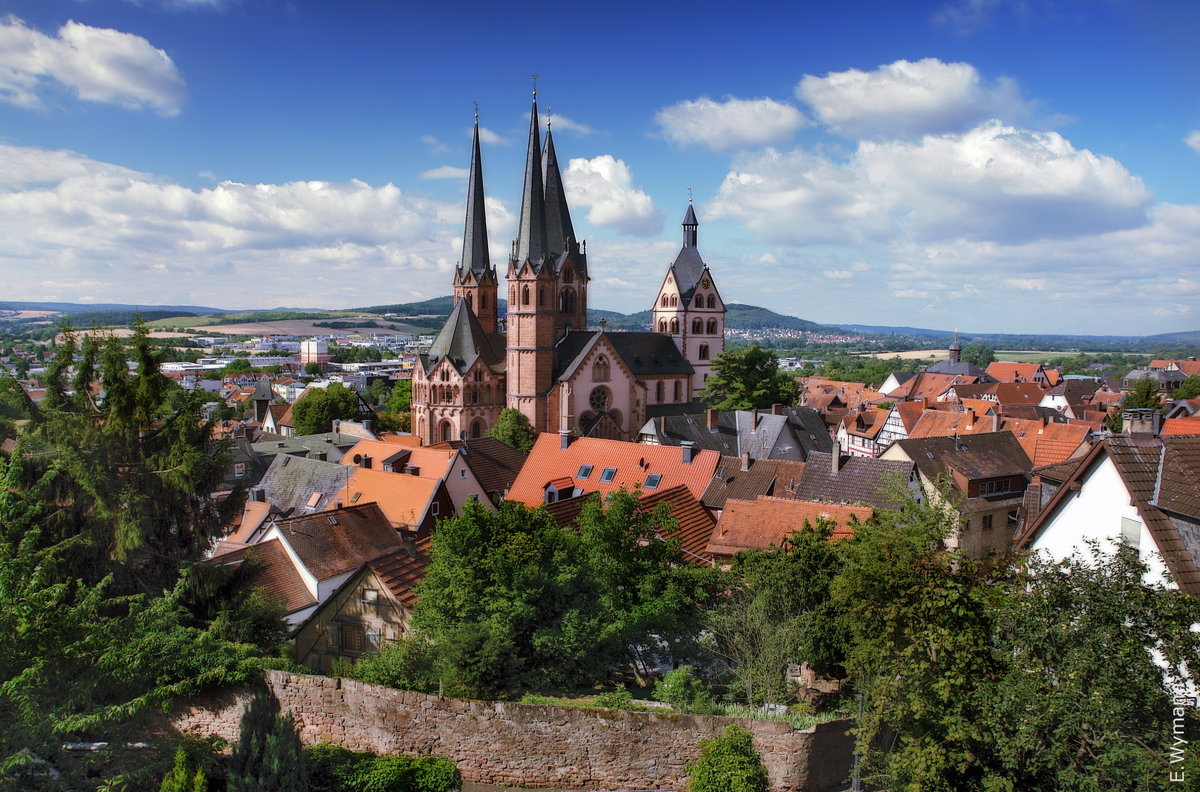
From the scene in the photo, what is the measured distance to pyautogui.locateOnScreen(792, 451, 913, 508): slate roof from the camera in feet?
91.2

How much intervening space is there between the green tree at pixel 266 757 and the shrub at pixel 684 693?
675 centimetres

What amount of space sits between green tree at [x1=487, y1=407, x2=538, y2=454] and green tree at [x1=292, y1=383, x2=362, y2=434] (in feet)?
55.1

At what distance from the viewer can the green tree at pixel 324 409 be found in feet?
211

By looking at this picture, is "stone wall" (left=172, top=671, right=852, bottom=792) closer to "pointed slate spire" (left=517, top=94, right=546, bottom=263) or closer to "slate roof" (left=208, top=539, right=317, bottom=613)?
"slate roof" (left=208, top=539, right=317, bottom=613)

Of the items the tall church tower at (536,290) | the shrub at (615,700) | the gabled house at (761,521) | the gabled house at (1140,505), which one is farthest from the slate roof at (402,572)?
the tall church tower at (536,290)

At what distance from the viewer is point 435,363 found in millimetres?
57250

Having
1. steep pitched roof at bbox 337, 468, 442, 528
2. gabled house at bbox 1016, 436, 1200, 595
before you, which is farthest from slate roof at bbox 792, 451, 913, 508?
steep pitched roof at bbox 337, 468, 442, 528

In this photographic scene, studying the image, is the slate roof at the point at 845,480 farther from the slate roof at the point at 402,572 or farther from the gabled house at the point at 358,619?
the gabled house at the point at 358,619

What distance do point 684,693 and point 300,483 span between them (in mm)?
24313

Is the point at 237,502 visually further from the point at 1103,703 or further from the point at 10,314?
the point at 10,314

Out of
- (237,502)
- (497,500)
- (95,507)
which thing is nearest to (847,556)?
(237,502)

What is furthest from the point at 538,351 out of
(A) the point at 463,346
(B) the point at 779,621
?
(B) the point at 779,621

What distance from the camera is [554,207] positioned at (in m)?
63.8

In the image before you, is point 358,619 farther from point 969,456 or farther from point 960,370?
point 960,370
